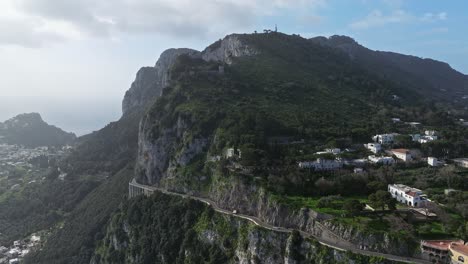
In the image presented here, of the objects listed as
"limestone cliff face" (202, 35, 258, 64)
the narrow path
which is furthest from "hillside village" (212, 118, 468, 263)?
"limestone cliff face" (202, 35, 258, 64)

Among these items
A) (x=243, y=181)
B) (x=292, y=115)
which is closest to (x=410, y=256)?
(x=243, y=181)

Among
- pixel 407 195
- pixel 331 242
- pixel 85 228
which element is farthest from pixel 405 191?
pixel 85 228

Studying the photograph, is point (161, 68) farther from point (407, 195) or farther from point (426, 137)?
point (407, 195)

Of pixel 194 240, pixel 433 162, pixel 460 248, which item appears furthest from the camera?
pixel 433 162

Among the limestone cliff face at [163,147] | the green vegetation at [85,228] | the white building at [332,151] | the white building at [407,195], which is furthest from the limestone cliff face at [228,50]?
the white building at [407,195]

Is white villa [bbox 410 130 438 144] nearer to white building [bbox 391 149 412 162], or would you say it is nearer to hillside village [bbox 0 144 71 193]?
white building [bbox 391 149 412 162]

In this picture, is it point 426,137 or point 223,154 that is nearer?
point 223,154
